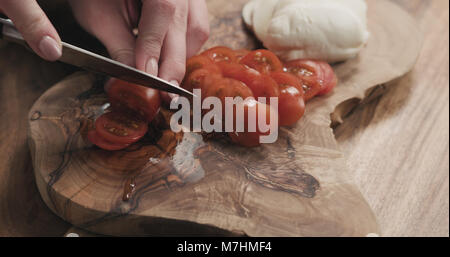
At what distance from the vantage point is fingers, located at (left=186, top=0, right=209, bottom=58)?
1.43 metres

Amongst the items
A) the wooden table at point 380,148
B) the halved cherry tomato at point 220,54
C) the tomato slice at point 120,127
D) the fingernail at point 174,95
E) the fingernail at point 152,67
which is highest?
the fingernail at point 152,67

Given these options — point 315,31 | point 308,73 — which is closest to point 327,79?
point 308,73

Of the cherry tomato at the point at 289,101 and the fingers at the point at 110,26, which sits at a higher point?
the fingers at the point at 110,26

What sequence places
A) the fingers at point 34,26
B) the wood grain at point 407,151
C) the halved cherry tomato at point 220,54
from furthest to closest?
the halved cherry tomato at point 220,54, the wood grain at point 407,151, the fingers at point 34,26

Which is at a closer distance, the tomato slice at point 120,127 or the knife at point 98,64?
the knife at point 98,64

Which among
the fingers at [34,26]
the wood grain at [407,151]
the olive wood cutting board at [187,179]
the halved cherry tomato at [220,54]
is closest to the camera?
the fingers at [34,26]

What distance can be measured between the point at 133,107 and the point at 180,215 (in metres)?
0.37

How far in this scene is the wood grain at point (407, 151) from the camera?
133cm

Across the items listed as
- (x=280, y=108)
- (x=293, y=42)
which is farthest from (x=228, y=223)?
(x=293, y=42)

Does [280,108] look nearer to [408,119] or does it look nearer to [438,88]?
[408,119]

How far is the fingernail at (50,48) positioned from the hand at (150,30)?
276mm

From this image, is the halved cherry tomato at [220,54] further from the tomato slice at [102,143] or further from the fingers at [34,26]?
the fingers at [34,26]

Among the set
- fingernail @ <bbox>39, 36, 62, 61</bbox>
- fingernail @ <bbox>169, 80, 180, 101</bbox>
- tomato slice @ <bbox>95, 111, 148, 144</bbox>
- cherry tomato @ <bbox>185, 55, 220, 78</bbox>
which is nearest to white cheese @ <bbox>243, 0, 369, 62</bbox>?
cherry tomato @ <bbox>185, 55, 220, 78</bbox>

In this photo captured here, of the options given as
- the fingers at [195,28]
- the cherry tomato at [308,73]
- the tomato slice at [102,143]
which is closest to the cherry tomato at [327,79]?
the cherry tomato at [308,73]
